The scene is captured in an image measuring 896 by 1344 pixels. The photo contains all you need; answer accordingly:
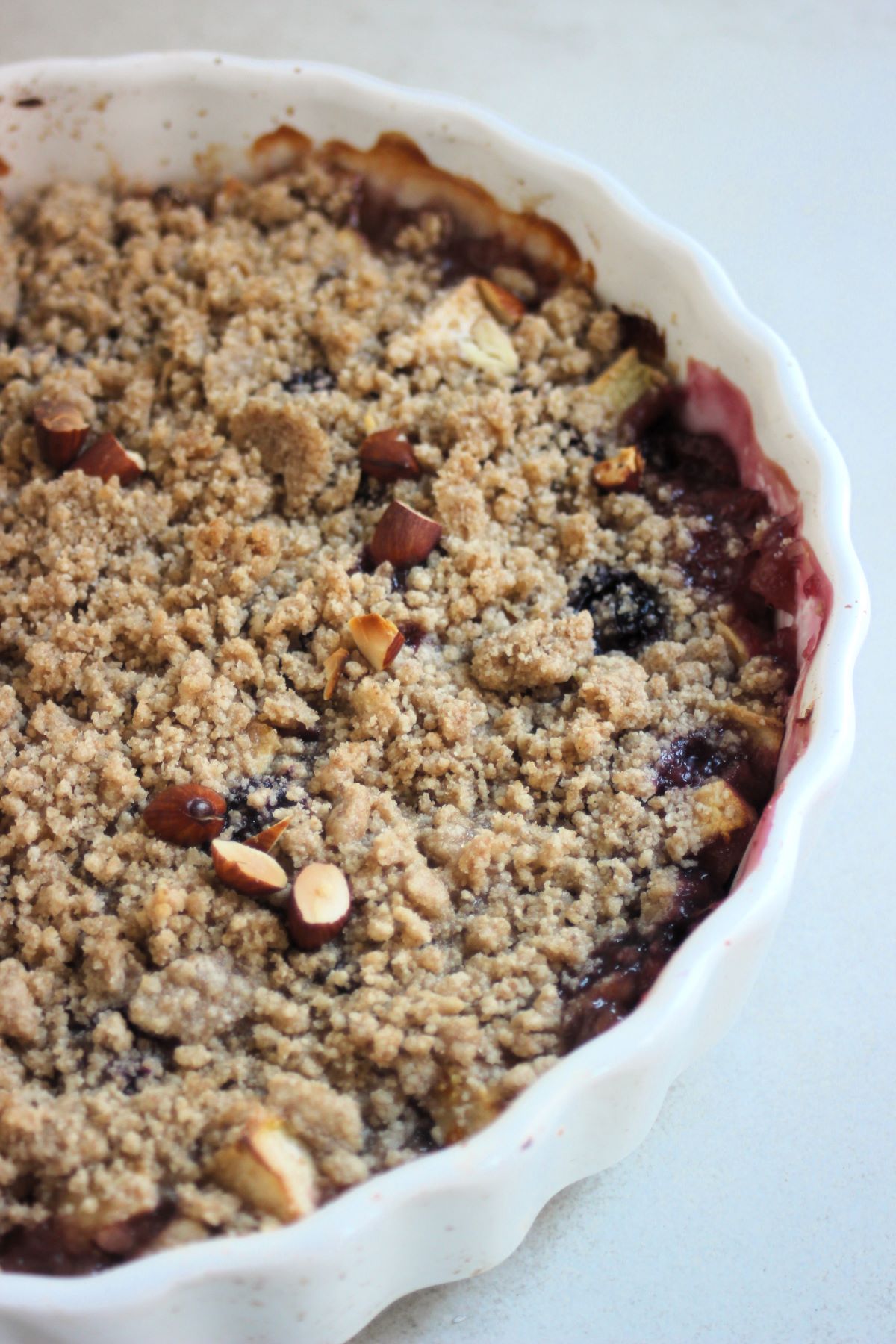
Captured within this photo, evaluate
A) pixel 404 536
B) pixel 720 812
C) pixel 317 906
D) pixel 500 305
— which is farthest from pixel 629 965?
pixel 500 305

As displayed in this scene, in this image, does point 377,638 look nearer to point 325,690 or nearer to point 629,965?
point 325,690

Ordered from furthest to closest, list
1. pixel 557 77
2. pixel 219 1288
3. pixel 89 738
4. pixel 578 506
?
pixel 557 77
pixel 578 506
pixel 89 738
pixel 219 1288

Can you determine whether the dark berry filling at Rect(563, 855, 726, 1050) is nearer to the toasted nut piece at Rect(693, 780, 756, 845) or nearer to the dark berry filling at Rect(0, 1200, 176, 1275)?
the toasted nut piece at Rect(693, 780, 756, 845)

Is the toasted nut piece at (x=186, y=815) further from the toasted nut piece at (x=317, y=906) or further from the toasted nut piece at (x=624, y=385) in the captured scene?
the toasted nut piece at (x=624, y=385)

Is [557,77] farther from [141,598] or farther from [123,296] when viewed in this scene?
[141,598]

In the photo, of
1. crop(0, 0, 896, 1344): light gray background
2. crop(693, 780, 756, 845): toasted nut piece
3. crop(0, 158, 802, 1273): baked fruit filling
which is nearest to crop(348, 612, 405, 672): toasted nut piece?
crop(0, 158, 802, 1273): baked fruit filling

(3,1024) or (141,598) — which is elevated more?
(141,598)

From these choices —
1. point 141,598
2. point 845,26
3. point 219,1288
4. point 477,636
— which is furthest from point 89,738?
point 845,26
